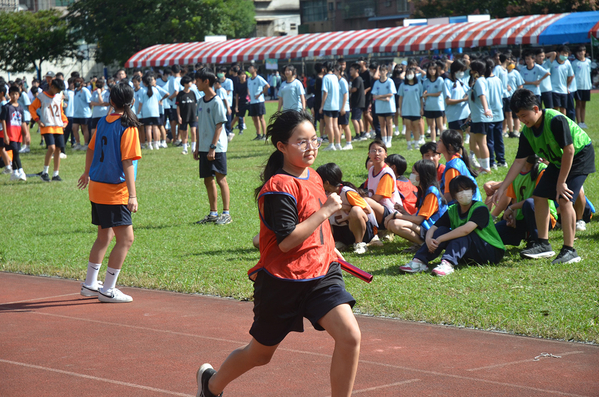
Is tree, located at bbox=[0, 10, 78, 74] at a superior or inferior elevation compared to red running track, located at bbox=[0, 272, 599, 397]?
superior

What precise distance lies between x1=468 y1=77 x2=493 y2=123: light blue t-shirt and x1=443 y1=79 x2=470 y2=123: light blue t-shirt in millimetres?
1101

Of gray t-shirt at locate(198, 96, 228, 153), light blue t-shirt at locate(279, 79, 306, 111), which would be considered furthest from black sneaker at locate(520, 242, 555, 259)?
light blue t-shirt at locate(279, 79, 306, 111)

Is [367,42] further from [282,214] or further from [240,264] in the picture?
[282,214]

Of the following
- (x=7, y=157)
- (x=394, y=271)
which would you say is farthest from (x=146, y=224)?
(x=7, y=157)

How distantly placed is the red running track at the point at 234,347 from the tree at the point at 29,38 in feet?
→ 168

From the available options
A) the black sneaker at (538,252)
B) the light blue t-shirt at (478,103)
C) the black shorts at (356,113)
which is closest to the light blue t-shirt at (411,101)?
the black shorts at (356,113)

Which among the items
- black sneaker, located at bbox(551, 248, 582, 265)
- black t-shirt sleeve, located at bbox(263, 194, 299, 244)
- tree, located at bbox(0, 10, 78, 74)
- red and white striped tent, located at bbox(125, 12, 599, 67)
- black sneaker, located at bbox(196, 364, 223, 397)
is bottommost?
black sneaker, located at bbox(551, 248, 582, 265)

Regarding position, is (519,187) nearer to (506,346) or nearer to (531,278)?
(531,278)

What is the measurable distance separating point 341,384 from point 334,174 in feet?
13.7

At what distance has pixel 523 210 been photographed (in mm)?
7414

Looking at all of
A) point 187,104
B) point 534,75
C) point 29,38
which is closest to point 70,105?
point 187,104

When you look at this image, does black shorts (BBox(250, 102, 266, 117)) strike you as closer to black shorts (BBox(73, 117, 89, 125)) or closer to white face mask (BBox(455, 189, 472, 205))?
black shorts (BBox(73, 117, 89, 125))

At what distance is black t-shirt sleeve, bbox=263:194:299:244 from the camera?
Result: 11.1 ft

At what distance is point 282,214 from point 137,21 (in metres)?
55.6
